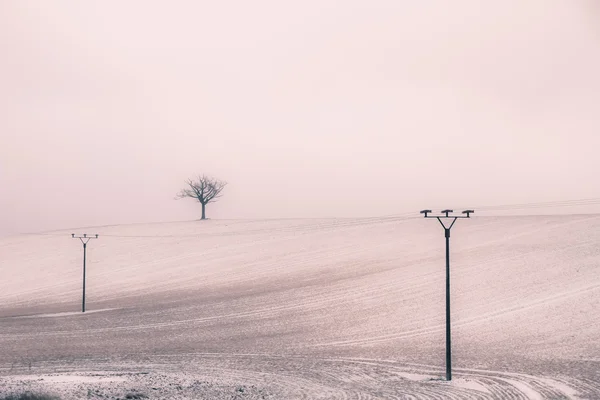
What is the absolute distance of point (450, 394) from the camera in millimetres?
26281

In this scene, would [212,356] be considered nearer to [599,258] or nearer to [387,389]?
[387,389]

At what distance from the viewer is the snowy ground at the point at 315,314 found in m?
28.8

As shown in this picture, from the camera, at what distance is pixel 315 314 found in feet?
159

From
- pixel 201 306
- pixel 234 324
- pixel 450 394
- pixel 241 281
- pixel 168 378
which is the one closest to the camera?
pixel 450 394

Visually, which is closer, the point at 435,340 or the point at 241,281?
the point at 435,340

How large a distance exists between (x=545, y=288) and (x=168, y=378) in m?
31.3

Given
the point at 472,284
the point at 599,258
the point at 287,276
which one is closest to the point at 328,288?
the point at 287,276

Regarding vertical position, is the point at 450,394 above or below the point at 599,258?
below

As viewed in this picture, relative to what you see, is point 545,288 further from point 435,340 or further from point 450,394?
point 450,394

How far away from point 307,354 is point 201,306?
60.5ft

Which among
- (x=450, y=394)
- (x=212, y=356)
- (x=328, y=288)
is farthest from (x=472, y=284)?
(x=450, y=394)

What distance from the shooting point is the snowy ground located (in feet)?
94.5

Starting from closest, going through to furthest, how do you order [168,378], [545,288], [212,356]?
1. [168,378]
2. [212,356]
3. [545,288]

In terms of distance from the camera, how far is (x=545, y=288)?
5000 cm
